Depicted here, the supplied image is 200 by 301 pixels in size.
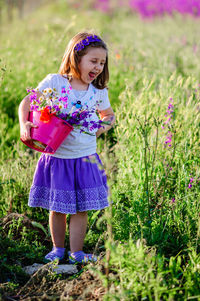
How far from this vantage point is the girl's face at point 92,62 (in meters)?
2.16

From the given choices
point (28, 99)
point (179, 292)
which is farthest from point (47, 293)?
point (28, 99)

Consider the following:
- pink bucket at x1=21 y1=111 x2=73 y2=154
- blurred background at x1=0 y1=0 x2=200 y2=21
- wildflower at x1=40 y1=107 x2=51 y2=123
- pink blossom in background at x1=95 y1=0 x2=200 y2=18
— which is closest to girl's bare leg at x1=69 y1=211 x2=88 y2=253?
pink bucket at x1=21 y1=111 x2=73 y2=154

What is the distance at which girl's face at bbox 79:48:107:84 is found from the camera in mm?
2160

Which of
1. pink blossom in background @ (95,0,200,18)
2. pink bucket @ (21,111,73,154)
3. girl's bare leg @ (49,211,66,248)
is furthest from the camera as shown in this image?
pink blossom in background @ (95,0,200,18)

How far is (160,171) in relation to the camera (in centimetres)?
280

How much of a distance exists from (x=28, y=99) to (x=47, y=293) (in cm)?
109

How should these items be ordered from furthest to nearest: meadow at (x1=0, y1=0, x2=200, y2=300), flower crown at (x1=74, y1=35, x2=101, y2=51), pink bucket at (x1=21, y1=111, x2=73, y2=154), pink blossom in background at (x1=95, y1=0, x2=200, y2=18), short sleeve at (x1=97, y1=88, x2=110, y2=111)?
pink blossom in background at (x1=95, y1=0, x2=200, y2=18)
short sleeve at (x1=97, y1=88, x2=110, y2=111)
flower crown at (x1=74, y1=35, x2=101, y2=51)
pink bucket at (x1=21, y1=111, x2=73, y2=154)
meadow at (x1=0, y1=0, x2=200, y2=300)

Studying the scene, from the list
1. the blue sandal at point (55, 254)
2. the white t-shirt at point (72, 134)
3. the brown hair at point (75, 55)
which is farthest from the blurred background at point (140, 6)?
the blue sandal at point (55, 254)

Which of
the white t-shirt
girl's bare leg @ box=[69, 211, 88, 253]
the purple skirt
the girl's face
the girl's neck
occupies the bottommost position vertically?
girl's bare leg @ box=[69, 211, 88, 253]

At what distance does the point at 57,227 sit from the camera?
2256 millimetres

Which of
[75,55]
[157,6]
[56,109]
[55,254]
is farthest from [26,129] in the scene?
[157,6]

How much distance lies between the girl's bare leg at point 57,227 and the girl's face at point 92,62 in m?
0.88

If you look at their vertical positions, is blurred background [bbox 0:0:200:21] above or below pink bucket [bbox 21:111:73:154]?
above

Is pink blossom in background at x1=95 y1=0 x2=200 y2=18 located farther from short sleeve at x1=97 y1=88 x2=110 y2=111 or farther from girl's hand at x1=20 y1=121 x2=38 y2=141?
girl's hand at x1=20 y1=121 x2=38 y2=141
